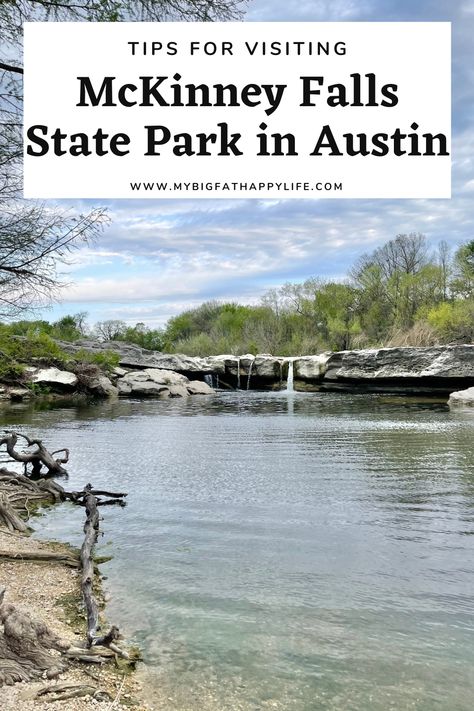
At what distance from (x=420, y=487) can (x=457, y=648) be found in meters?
5.61

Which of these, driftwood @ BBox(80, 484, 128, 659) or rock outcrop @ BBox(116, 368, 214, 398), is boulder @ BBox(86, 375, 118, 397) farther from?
driftwood @ BBox(80, 484, 128, 659)

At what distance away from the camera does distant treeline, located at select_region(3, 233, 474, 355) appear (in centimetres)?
4316

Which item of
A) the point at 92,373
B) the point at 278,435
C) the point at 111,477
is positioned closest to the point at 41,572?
the point at 111,477

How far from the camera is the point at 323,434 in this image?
669 inches

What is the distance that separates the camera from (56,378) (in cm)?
3347

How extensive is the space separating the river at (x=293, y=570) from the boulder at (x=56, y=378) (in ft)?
64.2

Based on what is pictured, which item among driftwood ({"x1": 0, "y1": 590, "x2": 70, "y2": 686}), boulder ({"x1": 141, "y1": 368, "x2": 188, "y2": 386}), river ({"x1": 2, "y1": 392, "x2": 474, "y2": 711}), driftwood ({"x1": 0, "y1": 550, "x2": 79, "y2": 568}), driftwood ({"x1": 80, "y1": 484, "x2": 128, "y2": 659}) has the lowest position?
river ({"x1": 2, "y1": 392, "x2": 474, "y2": 711})

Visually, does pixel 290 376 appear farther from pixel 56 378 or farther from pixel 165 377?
pixel 56 378

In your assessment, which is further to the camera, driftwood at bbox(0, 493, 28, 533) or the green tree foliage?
the green tree foliage

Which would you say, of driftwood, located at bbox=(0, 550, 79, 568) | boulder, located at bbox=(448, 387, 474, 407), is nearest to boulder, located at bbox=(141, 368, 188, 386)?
boulder, located at bbox=(448, 387, 474, 407)

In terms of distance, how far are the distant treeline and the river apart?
1103 inches

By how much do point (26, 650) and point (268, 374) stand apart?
36142 mm

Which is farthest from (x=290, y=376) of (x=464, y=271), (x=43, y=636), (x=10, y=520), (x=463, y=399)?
(x=43, y=636)

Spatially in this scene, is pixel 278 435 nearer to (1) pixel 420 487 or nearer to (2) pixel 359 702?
(1) pixel 420 487
